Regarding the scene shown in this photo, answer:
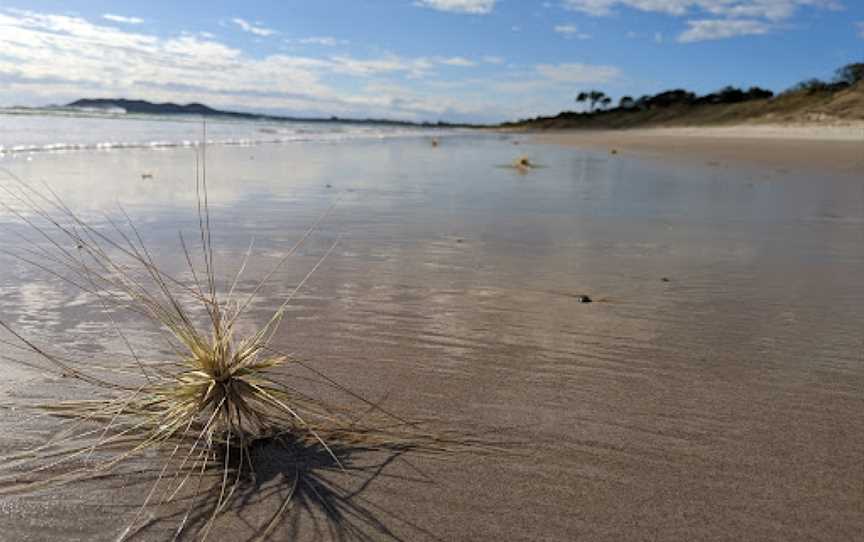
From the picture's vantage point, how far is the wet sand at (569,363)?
1.69m

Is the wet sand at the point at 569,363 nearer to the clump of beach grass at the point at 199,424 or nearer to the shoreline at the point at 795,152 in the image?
the clump of beach grass at the point at 199,424

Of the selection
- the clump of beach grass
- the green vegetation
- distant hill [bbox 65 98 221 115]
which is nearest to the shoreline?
the green vegetation

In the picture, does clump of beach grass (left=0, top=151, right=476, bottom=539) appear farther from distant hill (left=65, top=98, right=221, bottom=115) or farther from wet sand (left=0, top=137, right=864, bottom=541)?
distant hill (left=65, top=98, right=221, bottom=115)

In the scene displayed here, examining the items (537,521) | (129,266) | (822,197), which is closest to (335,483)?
(537,521)

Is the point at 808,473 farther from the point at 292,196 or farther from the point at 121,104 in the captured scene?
the point at 121,104

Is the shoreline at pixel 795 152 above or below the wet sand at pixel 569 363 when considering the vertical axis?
above

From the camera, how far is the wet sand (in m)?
1.69

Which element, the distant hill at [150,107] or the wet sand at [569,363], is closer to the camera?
the wet sand at [569,363]

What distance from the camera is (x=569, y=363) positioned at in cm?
274

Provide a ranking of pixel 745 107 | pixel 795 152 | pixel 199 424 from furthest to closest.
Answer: pixel 745 107 < pixel 795 152 < pixel 199 424

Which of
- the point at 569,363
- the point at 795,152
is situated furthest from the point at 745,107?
the point at 569,363

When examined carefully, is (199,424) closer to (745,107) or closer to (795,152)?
(795,152)

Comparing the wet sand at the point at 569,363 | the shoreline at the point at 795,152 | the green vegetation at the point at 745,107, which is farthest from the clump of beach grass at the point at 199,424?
the green vegetation at the point at 745,107

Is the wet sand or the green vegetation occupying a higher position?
the green vegetation
